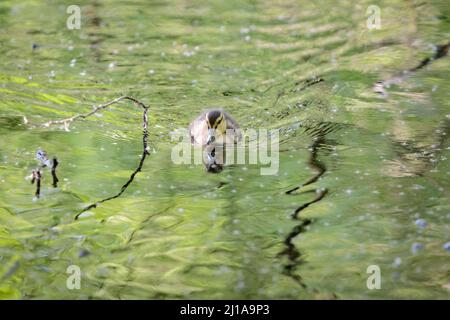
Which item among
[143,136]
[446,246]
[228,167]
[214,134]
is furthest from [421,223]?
[143,136]

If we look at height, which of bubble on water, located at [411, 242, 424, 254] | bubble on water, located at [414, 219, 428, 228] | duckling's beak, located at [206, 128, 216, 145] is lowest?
bubble on water, located at [411, 242, 424, 254]

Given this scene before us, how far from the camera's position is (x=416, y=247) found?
5.43 metres

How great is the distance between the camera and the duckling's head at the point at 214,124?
7465 mm

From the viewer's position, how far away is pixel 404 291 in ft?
16.3

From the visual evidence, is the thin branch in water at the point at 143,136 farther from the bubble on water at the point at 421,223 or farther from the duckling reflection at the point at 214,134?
the bubble on water at the point at 421,223

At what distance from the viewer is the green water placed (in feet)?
17.2

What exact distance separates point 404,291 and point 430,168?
6.31 ft

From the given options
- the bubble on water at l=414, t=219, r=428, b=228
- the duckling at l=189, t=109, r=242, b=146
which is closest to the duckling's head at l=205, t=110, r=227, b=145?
the duckling at l=189, t=109, r=242, b=146

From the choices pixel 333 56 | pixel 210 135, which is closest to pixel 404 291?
pixel 210 135

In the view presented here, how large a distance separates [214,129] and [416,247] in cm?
261

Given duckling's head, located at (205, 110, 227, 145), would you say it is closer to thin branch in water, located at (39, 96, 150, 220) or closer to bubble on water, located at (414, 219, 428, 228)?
thin branch in water, located at (39, 96, 150, 220)

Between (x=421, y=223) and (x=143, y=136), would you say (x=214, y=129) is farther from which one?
(x=421, y=223)
